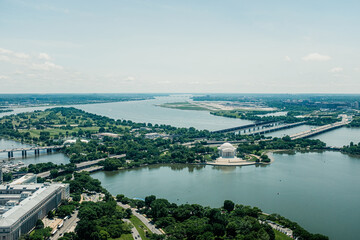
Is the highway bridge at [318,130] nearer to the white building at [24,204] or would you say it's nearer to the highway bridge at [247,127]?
the highway bridge at [247,127]

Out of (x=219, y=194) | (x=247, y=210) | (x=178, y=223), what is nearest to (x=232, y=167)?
(x=219, y=194)

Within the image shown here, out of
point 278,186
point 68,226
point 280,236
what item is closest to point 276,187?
point 278,186

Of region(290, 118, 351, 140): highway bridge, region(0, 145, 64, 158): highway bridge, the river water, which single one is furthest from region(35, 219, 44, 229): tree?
region(290, 118, 351, 140): highway bridge

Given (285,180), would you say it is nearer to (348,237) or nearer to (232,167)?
(232,167)

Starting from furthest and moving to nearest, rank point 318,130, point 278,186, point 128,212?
→ point 318,130
point 278,186
point 128,212

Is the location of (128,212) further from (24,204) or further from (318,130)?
(318,130)

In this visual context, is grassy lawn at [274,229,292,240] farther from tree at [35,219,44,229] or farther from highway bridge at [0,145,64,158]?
highway bridge at [0,145,64,158]

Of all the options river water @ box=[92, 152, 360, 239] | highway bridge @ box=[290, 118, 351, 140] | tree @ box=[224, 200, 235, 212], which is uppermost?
highway bridge @ box=[290, 118, 351, 140]

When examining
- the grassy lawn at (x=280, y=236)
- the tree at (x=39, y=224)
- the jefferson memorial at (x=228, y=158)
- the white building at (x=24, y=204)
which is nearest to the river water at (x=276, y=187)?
the jefferson memorial at (x=228, y=158)
